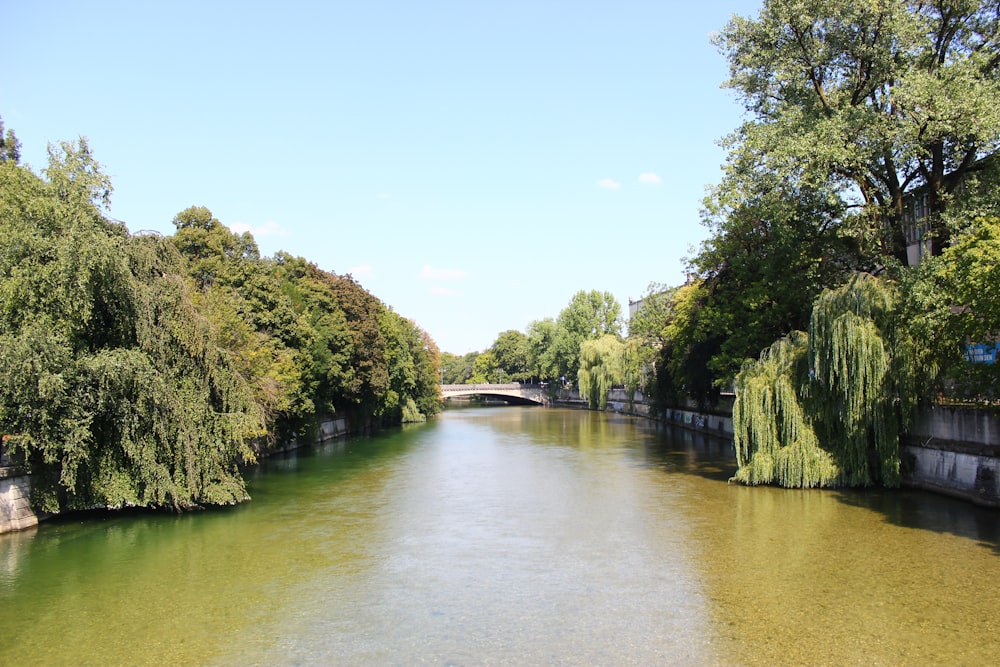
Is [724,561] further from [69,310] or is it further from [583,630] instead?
[69,310]

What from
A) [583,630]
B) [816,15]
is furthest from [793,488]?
[816,15]

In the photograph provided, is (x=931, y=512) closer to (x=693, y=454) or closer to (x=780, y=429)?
(x=780, y=429)

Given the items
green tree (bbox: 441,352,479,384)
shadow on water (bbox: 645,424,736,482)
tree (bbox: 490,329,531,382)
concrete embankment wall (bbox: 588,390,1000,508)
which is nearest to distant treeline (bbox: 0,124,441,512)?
shadow on water (bbox: 645,424,736,482)

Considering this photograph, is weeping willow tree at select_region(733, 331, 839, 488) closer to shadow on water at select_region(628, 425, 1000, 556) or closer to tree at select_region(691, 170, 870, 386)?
shadow on water at select_region(628, 425, 1000, 556)

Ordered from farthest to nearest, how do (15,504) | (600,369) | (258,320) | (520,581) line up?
1. (600,369)
2. (258,320)
3. (15,504)
4. (520,581)

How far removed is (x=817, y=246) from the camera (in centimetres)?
3006

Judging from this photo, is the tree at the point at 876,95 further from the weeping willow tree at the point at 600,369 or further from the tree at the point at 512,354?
the tree at the point at 512,354

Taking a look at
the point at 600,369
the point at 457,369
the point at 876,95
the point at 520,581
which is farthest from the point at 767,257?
the point at 457,369

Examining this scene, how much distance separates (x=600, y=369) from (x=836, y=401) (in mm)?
56304

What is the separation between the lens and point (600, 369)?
3184 inches

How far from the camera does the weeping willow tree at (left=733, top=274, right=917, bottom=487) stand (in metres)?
23.6

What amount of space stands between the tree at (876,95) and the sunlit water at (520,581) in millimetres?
10991

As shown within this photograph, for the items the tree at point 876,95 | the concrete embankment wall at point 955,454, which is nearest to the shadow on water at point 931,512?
the concrete embankment wall at point 955,454

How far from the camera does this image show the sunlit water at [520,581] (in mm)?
12336
